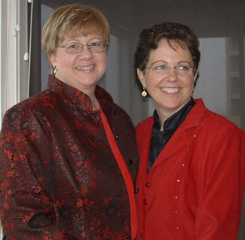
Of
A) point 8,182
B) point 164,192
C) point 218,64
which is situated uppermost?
point 218,64

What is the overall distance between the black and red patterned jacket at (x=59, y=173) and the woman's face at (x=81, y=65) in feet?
0.21

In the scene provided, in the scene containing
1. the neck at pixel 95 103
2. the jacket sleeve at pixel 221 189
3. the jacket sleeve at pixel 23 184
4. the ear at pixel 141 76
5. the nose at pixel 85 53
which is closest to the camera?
the jacket sleeve at pixel 23 184

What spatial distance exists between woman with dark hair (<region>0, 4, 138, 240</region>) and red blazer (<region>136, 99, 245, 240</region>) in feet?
0.37

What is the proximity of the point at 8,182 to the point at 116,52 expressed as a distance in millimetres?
1341

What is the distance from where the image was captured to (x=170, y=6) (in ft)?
7.73

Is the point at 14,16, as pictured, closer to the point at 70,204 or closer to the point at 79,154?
the point at 79,154

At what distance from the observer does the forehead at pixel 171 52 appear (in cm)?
169

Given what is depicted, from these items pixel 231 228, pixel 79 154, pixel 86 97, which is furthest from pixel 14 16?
pixel 231 228

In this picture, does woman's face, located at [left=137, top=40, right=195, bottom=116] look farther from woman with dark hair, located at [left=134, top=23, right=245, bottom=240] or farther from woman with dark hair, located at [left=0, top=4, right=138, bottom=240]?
woman with dark hair, located at [left=0, top=4, right=138, bottom=240]

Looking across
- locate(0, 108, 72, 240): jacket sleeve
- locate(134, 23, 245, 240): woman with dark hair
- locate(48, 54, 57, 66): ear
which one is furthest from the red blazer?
locate(48, 54, 57, 66): ear

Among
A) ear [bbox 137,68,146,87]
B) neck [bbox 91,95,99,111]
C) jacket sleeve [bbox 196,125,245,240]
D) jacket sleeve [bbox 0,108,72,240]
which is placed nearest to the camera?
jacket sleeve [bbox 0,108,72,240]

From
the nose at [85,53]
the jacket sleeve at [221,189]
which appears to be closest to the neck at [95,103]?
the nose at [85,53]

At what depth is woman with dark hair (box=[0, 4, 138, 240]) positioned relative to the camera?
1.25 meters

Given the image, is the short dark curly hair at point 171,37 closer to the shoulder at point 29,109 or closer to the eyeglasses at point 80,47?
the eyeglasses at point 80,47
